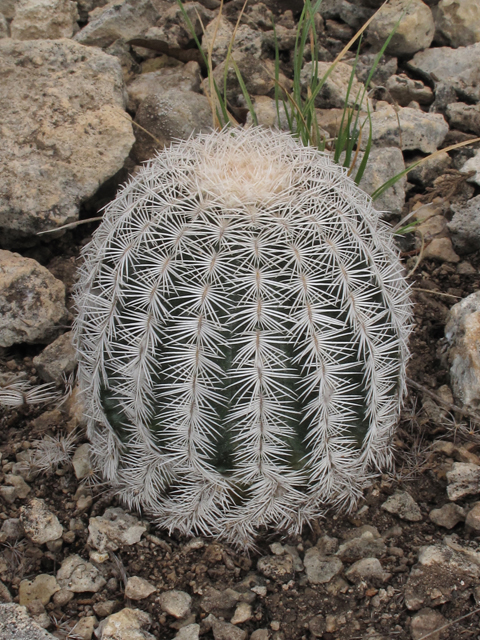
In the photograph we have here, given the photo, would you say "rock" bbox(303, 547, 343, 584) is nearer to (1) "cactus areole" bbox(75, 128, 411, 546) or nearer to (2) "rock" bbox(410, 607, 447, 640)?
(1) "cactus areole" bbox(75, 128, 411, 546)

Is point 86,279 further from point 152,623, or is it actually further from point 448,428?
point 448,428

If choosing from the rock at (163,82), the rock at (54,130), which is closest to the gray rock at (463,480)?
the rock at (54,130)

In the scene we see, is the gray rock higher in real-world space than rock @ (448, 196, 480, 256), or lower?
lower

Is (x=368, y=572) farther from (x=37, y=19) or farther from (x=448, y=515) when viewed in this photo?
(x=37, y=19)

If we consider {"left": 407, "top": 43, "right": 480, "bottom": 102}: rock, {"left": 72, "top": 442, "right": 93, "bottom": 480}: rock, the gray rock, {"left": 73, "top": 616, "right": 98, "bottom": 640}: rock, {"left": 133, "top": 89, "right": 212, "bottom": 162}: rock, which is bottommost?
{"left": 72, "top": 442, "right": 93, "bottom": 480}: rock

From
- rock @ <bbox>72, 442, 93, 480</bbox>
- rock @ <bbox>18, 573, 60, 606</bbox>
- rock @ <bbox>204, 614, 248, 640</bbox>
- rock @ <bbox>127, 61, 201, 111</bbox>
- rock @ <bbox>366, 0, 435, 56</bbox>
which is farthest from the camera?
rock @ <bbox>366, 0, 435, 56</bbox>

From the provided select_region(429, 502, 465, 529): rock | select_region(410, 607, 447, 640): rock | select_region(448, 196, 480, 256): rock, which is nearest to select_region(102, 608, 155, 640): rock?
select_region(410, 607, 447, 640): rock

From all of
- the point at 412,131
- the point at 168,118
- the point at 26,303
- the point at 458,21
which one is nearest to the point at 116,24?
the point at 168,118
